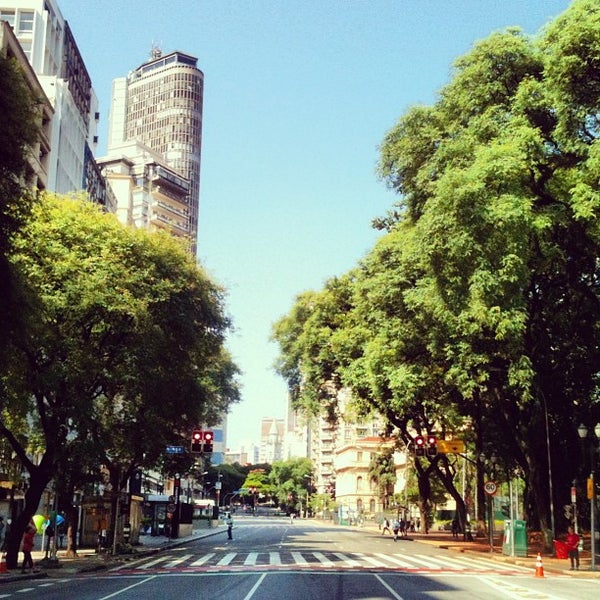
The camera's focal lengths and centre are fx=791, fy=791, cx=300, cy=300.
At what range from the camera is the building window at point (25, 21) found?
228 feet

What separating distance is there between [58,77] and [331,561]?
57578mm

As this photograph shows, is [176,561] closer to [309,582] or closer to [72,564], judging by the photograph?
[72,564]

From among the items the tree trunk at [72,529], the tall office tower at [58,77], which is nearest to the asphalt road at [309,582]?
the tree trunk at [72,529]

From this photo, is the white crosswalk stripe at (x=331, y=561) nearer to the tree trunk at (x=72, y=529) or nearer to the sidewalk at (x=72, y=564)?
the sidewalk at (x=72, y=564)

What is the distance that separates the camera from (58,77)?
73.2 m

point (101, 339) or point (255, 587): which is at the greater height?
point (101, 339)

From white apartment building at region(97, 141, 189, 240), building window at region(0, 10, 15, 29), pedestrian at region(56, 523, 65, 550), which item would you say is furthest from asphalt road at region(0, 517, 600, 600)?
white apartment building at region(97, 141, 189, 240)

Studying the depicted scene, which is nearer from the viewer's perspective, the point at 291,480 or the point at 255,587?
the point at 255,587

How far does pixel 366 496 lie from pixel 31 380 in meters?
123

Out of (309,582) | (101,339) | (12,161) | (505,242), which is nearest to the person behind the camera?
(12,161)

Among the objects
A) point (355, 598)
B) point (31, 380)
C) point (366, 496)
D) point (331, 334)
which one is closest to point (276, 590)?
point (355, 598)

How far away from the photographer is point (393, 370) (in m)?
34.9

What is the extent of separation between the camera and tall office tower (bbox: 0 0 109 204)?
66.3 meters

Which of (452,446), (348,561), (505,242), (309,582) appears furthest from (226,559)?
(505,242)
